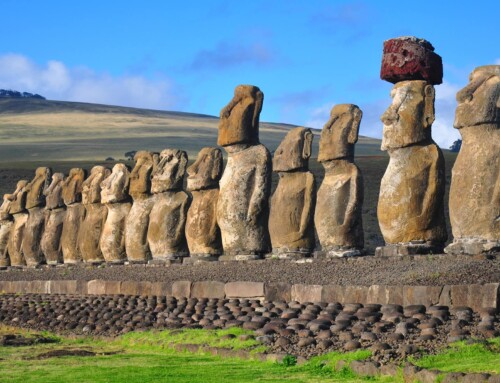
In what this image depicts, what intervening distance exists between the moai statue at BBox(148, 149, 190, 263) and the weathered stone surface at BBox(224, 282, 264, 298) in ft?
19.0

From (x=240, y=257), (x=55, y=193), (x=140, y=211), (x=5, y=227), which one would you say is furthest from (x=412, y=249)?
(x=5, y=227)

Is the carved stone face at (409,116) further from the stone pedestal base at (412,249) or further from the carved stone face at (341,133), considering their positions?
the carved stone face at (341,133)

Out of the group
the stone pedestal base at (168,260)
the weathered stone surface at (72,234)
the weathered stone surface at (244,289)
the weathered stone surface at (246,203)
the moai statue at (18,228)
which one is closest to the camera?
the weathered stone surface at (244,289)

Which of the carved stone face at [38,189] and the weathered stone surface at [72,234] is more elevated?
the carved stone face at [38,189]

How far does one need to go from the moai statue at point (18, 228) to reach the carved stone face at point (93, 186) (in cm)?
372

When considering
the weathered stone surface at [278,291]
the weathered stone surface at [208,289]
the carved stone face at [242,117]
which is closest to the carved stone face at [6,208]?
the carved stone face at [242,117]

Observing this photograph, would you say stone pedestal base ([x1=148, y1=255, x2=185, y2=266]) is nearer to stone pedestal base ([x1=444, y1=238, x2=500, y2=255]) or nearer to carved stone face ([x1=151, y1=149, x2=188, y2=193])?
carved stone face ([x1=151, y1=149, x2=188, y2=193])

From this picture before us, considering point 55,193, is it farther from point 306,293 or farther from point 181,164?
point 306,293

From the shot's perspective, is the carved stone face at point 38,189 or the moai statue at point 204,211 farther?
the carved stone face at point 38,189

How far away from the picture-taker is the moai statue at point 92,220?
2503cm

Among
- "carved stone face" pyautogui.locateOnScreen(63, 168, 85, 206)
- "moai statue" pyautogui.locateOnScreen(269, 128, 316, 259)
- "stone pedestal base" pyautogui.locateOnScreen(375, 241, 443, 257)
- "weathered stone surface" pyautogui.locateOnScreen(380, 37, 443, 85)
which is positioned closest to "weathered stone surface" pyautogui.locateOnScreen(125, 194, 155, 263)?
"carved stone face" pyautogui.locateOnScreen(63, 168, 85, 206)

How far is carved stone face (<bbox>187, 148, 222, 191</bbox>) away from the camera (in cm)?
2108

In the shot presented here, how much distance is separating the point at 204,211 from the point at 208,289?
13.9ft

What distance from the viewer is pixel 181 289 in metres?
17.3
